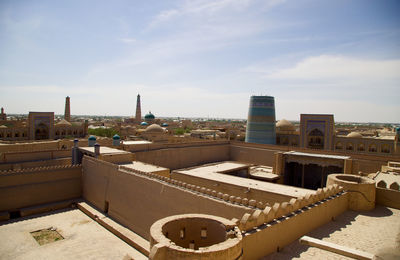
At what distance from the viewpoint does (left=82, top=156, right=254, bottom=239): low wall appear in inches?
371

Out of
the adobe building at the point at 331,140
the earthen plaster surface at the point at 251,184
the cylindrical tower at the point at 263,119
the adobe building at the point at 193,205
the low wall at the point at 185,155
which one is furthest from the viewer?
the cylindrical tower at the point at 263,119

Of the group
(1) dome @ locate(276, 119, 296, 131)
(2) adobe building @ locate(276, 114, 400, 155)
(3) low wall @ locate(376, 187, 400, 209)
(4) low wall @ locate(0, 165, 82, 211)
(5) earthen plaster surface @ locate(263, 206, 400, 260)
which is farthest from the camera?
(1) dome @ locate(276, 119, 296, 131)

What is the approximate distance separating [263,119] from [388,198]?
18392mm

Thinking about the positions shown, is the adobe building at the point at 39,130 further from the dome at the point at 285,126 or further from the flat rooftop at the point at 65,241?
the dome at the point at 285,126

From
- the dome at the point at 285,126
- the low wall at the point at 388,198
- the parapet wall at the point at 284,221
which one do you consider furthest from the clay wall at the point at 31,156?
the dome at the point at 285,126

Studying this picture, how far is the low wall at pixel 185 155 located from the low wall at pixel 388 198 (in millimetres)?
14322

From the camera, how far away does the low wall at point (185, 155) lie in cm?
2077

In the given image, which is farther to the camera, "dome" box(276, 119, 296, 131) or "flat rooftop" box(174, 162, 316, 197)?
"dome" box(276, 119, 296, 131)

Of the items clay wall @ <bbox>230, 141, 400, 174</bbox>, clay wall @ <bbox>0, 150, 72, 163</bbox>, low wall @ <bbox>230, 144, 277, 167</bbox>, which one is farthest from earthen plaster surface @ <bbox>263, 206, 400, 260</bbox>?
clay wall @ <bbox>0, 150, 72, 163</bbox>

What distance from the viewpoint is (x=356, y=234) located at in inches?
277

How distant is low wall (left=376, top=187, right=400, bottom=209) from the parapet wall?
2.12 metres

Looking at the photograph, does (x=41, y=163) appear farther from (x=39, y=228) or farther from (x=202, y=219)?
(x=202, y=219)

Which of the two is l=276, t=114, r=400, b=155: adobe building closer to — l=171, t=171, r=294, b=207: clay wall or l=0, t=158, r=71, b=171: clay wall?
l=171, t=171, r=294, b=207: clay wall

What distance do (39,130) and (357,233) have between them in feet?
112
